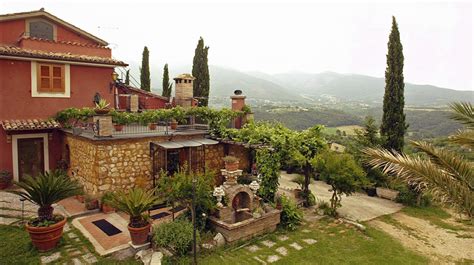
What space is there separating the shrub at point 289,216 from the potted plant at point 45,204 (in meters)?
6.76

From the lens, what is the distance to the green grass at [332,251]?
25.4 feet

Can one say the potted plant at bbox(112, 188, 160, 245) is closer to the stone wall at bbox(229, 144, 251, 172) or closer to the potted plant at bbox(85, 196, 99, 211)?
the potted plant at bbox(85, 196, 99, 211)

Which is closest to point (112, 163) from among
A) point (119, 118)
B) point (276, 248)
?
point (119, 118)

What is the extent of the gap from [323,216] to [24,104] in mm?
13791

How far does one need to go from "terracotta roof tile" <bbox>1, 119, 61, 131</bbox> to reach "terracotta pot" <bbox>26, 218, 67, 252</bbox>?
6447mm

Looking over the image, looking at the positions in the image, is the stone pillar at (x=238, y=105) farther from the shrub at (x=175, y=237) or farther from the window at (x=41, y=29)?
the window at (x=41, y=29)

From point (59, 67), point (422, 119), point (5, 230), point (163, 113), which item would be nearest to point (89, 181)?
point (5, 230)

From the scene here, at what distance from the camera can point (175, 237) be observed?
760cm

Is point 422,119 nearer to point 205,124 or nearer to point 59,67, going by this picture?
point 205,124

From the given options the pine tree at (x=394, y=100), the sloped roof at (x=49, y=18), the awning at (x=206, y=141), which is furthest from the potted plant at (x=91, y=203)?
the pine tree at (x=394, y=100)

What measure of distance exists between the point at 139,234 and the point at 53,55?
33.4 ft

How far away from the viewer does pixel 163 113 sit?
11859 millimetres

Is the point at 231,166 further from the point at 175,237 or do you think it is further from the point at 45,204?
the point at 45,204

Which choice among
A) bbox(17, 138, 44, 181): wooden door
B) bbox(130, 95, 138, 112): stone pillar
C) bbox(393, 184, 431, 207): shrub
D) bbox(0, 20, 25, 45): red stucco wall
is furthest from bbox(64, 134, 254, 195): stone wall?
bbox(393, 184, 431, 207): shrub
